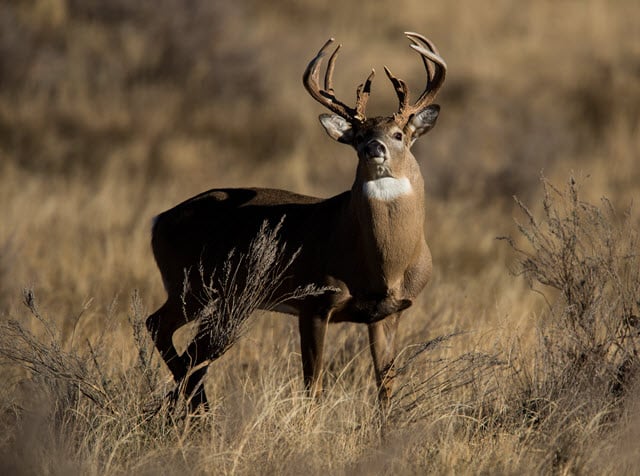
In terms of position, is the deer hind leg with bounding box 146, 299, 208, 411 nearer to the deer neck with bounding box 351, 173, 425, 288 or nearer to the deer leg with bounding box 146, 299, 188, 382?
the deer leg with bounding box 146, 299, 188, 382

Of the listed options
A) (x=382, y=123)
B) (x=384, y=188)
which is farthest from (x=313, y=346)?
(x=382, y=123)

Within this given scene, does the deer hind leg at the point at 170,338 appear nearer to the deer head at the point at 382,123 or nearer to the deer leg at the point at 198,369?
the deer leg at the point at 198,369

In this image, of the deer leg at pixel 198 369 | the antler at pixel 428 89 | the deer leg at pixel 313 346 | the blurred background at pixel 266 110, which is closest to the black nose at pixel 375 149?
the antler at pixel 428 89

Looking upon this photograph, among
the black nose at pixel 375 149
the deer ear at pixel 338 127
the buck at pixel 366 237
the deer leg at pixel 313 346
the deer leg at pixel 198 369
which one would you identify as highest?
the deer ear at pixel 338 127

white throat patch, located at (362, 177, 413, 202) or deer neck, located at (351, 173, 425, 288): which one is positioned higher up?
white throat patch, located at (362, 177, 413, 202)

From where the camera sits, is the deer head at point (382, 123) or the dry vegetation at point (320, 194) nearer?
the dry vegetation at point (320, 194)

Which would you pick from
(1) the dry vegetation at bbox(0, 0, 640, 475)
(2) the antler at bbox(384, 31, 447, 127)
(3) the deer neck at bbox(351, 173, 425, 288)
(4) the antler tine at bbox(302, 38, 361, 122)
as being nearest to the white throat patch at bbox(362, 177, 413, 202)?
(3) the deer neck at bbox(351, 173, 425, 288)

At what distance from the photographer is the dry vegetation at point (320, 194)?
17.0 feet

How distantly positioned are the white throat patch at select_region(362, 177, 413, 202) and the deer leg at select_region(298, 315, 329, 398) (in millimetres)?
701

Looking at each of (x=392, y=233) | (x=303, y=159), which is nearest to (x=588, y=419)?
(x=392, y=233)

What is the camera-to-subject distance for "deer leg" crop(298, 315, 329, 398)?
6.18 m

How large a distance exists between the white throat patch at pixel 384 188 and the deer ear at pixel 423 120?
1.35ft

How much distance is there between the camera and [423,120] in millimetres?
6441

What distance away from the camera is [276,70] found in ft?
67.3
